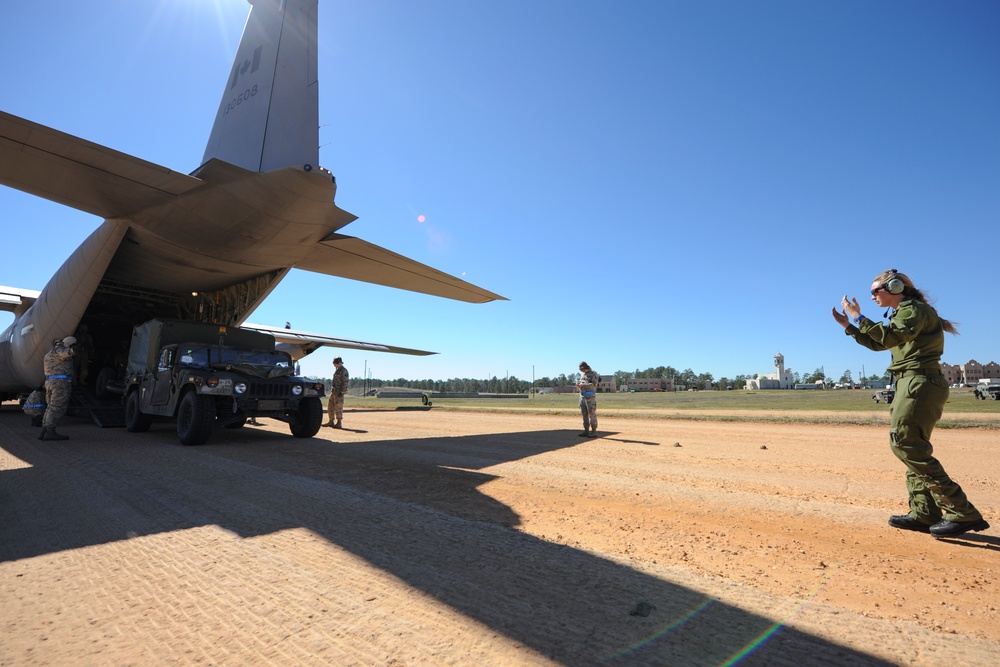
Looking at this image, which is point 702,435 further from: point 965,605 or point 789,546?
point 965,605

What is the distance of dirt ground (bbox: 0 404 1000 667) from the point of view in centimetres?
188

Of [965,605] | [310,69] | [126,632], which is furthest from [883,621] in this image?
[310,69]

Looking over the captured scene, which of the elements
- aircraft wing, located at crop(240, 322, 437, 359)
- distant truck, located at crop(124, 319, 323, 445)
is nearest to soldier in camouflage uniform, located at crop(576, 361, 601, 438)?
distant truck, located at crop(124, 319, 323, 445)

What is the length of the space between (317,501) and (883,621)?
162 inches

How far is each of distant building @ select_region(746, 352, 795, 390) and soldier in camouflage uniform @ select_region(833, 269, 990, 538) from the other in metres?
146

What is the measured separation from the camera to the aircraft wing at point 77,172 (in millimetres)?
7062

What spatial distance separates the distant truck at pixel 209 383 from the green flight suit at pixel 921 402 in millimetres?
8503

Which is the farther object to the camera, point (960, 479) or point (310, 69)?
point (310, 69)

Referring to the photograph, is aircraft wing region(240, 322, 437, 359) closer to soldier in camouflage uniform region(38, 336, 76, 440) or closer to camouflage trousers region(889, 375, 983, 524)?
soldier in camouflage uniform region(38, 336, 76, 440)

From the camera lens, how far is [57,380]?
27.3 feet

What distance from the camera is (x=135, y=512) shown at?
152 inches

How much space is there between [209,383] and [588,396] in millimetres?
7559

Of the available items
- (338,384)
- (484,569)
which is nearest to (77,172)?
(338,384)

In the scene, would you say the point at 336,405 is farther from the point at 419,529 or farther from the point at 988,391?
the point at 988,391
